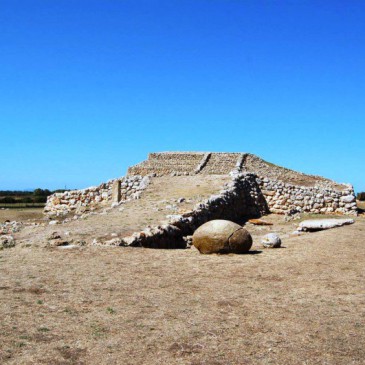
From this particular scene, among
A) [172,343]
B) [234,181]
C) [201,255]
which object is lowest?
[172,343]

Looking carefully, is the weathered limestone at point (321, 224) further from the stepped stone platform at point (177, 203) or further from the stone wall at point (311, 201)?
the stone wall at point (311, 201)

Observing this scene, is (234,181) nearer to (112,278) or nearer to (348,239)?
(348,239)

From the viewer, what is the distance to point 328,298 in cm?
881

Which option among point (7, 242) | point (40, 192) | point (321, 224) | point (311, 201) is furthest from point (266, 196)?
point (40, 192)

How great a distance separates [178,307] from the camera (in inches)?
321

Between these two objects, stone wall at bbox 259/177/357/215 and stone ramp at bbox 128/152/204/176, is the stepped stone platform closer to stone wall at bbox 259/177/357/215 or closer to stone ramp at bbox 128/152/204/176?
stone wall at bbox 259/177/357/215

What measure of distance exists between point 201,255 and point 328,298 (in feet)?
15.6

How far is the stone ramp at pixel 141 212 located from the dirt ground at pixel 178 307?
1.66 meters

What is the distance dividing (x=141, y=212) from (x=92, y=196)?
970cm

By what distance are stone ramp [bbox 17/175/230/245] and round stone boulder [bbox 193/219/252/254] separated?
8.09 ft

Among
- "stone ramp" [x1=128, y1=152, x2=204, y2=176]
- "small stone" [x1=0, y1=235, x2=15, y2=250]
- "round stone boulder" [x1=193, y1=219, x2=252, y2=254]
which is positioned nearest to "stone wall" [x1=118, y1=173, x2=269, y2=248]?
"round stone boulder" [x1=193, y1=219, x2=252, y2=254]

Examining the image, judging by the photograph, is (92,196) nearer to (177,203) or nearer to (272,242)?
(177,203)

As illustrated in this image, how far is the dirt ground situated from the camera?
6273mm

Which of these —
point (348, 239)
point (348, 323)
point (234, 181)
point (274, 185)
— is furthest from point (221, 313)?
point (274, 185)
